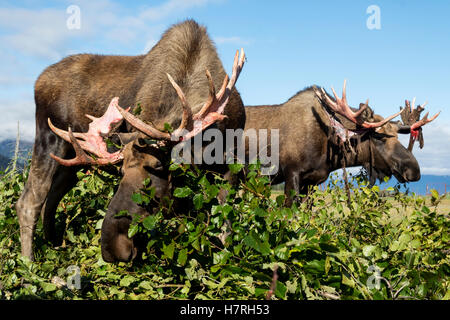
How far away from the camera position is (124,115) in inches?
148

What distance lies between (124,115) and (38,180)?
2.57 metres

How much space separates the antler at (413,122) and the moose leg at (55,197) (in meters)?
6.96

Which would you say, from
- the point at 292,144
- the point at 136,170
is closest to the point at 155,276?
the point at 136,170

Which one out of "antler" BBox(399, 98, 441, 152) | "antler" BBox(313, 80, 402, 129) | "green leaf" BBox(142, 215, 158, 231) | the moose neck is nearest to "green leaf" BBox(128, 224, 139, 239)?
"green leaf" BBox(142, 215, 158, 231)

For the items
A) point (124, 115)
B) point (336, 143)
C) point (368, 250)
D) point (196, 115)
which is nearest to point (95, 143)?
point (124, 115)

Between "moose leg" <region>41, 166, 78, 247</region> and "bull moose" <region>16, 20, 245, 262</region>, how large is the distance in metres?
0.01

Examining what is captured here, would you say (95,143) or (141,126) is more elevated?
(141,126)

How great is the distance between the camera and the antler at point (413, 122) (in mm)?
9234

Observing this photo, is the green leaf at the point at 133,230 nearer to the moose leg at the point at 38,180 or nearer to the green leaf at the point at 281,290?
the green leaf at the point at 281,290

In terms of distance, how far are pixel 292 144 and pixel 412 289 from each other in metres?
6.06

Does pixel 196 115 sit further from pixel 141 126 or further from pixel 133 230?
pixel 133 230

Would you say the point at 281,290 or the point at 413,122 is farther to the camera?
the point at 413,122

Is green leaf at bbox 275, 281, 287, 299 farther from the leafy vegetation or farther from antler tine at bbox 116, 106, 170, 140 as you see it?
antler tine at bbox 116, 106, 170, 140
